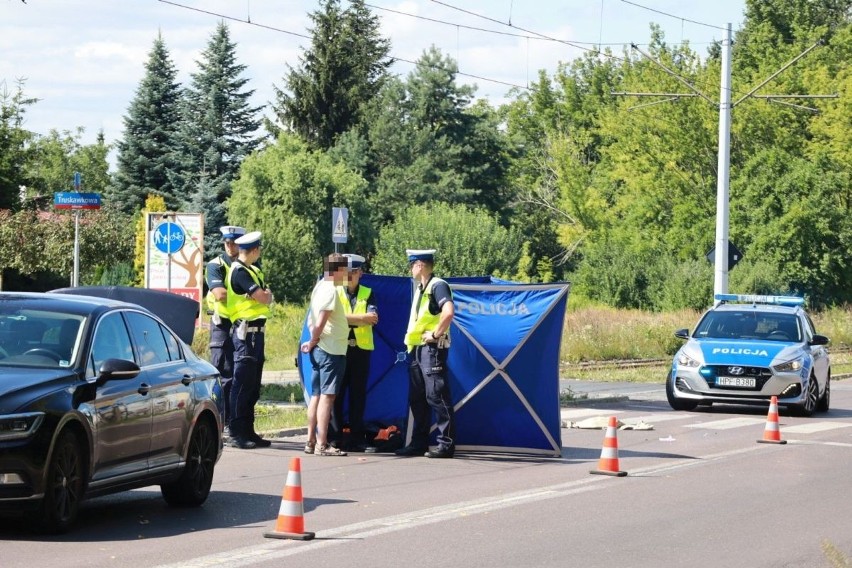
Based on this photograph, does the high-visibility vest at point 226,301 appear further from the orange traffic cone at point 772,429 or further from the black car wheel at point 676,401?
the black car wheel at point 676,401

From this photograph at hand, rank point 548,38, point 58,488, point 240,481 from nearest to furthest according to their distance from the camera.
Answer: point 58,488 → point 240,481 → point 548,38

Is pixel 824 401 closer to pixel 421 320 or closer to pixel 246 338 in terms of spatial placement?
pixel 421 320

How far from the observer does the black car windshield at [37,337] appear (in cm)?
919

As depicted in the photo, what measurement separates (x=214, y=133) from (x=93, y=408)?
6939 cm

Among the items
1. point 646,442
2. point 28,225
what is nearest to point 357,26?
point 28,225

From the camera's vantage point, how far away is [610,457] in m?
13.1

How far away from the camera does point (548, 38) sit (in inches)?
1211

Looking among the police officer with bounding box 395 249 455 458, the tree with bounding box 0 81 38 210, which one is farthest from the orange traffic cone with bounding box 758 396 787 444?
the tree with bounding box 0 81 38 210

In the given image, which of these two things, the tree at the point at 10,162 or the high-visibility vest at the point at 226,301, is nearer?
the high-visibility vest at the point at 226,301

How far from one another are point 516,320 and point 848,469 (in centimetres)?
352

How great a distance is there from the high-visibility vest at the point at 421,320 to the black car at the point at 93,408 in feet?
11.0

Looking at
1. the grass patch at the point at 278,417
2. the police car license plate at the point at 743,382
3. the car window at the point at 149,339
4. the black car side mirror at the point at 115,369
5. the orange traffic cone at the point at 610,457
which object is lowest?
the grass patch at the point at 278,417

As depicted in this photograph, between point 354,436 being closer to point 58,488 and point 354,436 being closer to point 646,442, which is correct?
point 646,442

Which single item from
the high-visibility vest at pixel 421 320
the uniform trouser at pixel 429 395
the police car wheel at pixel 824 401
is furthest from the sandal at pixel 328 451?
the police car wheel at pixel 824 401
